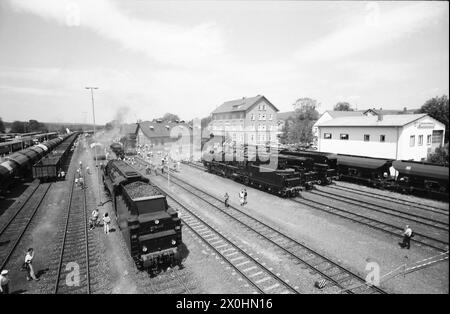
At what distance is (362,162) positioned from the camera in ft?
84.5

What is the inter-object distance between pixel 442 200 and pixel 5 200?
31.3 metres

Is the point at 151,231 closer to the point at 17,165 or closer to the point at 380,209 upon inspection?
the point at 380,209

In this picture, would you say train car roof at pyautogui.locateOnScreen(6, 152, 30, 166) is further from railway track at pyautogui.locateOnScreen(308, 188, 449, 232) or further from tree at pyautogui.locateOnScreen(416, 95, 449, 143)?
tree at pyautogui.locateOnScreen(416, 95, 449, 143)

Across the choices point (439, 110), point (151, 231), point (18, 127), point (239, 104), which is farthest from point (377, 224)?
point (18, 127)

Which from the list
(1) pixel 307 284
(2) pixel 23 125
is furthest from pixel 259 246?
(2) pixel 23 125

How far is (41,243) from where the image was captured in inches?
597

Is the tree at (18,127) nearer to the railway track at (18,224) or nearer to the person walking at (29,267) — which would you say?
the railway track at (18,224)

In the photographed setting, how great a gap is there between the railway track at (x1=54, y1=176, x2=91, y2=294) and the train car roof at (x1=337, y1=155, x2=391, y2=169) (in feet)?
79.1

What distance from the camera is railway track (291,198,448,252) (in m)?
13.6

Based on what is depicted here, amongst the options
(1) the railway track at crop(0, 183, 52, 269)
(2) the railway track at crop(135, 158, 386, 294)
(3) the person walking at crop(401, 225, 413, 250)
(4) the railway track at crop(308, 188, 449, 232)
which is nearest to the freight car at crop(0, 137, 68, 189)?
(1) the railway track at crop(0, 183, 52, 269)

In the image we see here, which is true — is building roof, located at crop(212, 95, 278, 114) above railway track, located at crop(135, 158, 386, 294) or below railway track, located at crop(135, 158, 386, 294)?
above

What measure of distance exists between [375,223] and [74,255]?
58.9 feet
